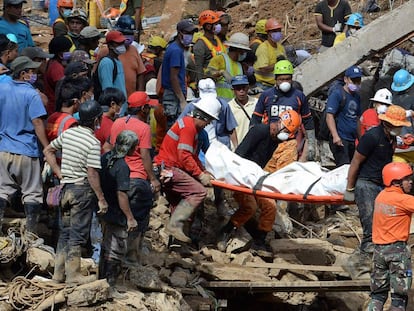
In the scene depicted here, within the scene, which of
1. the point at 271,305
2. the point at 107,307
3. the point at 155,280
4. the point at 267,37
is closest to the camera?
the point at 107,307

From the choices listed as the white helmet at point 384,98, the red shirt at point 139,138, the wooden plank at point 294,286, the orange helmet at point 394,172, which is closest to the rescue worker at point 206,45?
the white helmet at point 384,98

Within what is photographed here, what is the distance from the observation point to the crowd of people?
10.1 metres

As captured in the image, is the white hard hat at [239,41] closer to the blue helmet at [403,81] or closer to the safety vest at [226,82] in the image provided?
the safety vest at [226,82]

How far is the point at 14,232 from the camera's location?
10.9 m

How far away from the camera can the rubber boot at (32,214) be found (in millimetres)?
10742

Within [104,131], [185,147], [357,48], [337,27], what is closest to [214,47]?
[357,48]

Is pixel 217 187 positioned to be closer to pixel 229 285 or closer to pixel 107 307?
pixel 229 285

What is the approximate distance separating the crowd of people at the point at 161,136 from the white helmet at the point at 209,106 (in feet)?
0.05

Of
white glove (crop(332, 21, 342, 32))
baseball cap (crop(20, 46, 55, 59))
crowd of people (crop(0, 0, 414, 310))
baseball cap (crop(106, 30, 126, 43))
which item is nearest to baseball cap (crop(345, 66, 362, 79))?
crowd of people (crop(0, 0, 414, 310))

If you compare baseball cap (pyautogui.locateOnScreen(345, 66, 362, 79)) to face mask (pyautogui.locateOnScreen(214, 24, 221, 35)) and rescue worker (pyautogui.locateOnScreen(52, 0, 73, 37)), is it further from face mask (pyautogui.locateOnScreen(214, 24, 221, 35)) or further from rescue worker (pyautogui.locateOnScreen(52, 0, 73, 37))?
rescue worker (pyautogui.locateOnScreen(52, 0, 73, 37))

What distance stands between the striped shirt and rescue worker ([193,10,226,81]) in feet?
15.0

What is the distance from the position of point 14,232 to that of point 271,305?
11.8ft

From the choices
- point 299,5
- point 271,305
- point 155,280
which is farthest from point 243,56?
point 299,5

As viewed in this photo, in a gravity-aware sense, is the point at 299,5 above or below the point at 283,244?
above
